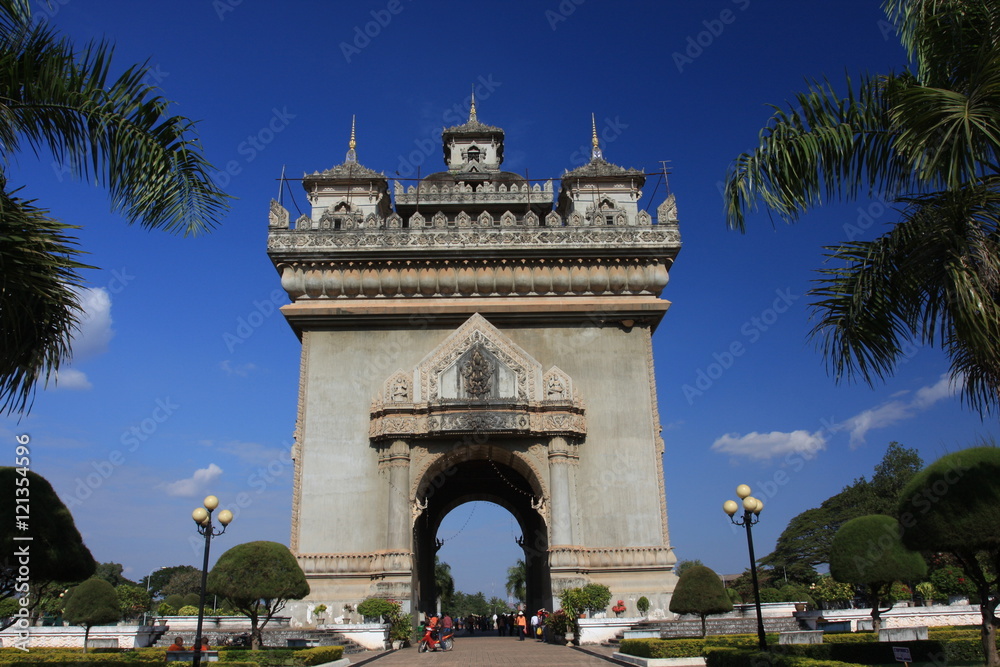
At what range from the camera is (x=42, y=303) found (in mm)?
8078

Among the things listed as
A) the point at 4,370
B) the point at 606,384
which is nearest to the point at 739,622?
the point at 606,384

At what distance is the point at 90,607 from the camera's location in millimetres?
21766

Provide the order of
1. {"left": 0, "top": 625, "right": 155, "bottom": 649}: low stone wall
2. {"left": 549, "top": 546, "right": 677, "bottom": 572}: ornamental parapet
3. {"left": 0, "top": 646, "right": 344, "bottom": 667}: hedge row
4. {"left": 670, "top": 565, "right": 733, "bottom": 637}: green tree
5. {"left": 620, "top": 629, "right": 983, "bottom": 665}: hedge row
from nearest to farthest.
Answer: {"left": 0, "top": 646, "right": 344, "bottom": 667}: hedge row → {"left": 620, "top": 629, "right": 983, "bottom": 665}: hedge row → {"left": 670, "top": 565, "right": 733, "bottom": 637}: green tree → {"left": 549, "top": 546, "right": 677, "bottom": 572}: ornamental parapet → {"left": 0, "top": 625, "right": 155, "bottom": 649}: low stone wall

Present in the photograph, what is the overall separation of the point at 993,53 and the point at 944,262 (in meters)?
2.19

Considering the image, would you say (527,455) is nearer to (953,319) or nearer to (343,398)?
(343,398)

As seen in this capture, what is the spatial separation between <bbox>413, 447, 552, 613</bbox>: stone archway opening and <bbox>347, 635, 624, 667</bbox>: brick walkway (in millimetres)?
2930

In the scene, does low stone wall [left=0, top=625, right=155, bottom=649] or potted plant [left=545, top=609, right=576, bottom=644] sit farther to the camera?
low stone wall [left=0, top=625, right=155, bottom=649]

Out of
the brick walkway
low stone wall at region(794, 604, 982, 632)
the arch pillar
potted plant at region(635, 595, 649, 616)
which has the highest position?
the arch pillar

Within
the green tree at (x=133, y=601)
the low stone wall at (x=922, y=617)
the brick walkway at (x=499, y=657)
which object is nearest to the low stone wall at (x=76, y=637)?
the brick walkway at (x=499, y=657)

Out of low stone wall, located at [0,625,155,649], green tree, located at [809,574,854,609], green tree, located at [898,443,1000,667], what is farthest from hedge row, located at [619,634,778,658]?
green tree, located at [809,574,854,609]

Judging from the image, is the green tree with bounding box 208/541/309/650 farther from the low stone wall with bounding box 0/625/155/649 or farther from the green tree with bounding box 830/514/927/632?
the green tree with bounding box 830/514/927/632

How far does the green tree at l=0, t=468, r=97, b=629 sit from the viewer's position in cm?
1087

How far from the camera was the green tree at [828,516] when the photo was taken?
194 ft

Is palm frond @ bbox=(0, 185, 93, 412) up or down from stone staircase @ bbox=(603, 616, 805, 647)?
up
